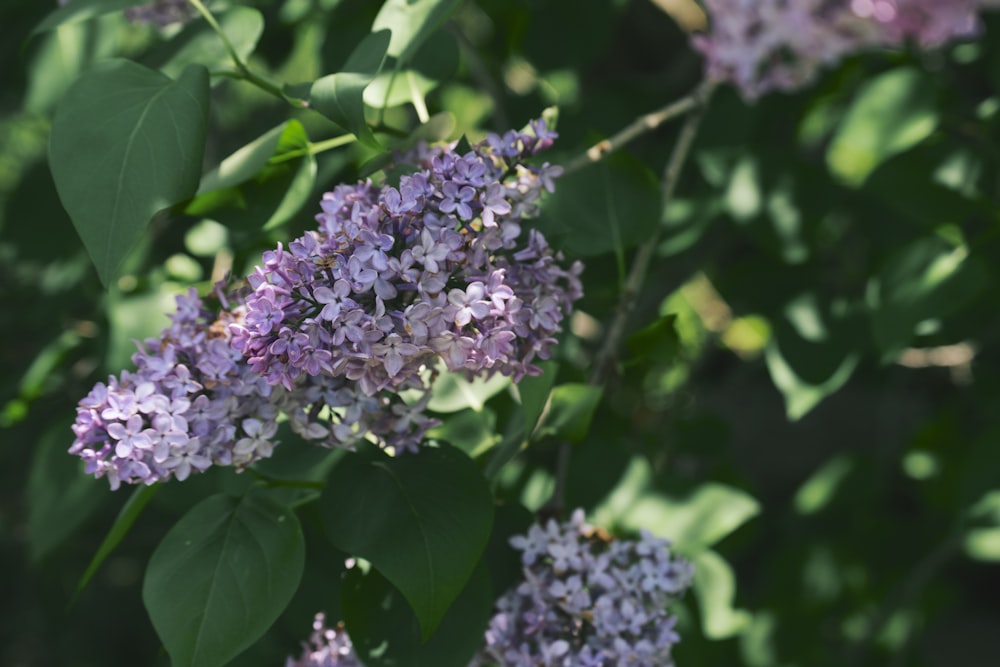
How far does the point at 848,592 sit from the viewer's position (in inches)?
60.0

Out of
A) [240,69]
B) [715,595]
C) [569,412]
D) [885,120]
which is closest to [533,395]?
[569,412]

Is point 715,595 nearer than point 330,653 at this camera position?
No

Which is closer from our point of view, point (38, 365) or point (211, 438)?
point (211, 438)

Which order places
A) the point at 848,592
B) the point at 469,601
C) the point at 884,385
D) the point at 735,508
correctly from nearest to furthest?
the point at 469,601 < the point at 735,508 < the point at 848,592 < the point at 884,385

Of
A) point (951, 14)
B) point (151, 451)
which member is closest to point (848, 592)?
point (951, 14)

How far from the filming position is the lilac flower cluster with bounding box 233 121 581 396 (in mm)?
645

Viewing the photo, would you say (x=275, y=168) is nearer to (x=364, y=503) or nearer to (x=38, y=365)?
(x=364, y=503)

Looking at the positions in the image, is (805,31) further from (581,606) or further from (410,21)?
(581,606)

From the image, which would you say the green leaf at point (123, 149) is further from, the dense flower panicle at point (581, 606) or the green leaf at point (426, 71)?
the dense flower panicle at point (581, 606)

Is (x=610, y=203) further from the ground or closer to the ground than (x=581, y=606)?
further from the ground

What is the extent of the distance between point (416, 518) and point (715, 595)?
0.46 metres

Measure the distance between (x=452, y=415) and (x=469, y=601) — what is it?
164mm

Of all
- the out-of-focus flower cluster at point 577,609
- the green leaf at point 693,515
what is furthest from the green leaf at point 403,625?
the green leaf at point 693,515

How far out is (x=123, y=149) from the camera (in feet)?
2.36
